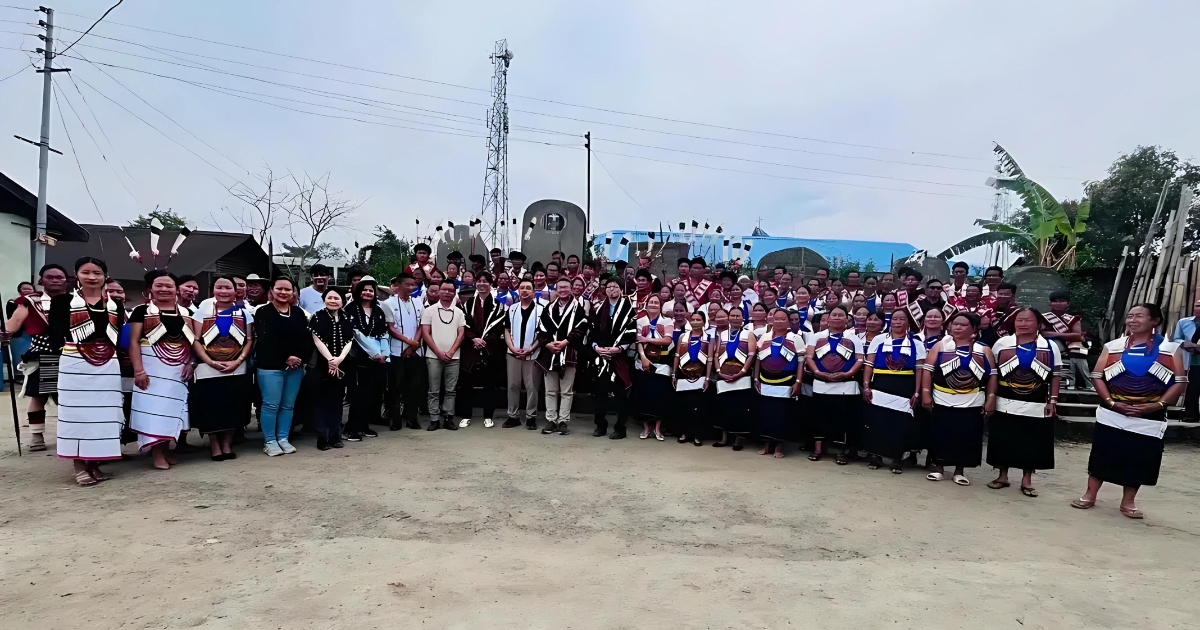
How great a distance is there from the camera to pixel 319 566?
346cm

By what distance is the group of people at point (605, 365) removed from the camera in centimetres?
497

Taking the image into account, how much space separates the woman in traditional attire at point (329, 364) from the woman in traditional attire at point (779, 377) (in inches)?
158

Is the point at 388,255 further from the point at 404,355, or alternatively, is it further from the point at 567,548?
the point at 567,548

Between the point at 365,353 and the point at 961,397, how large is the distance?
17.8 ft

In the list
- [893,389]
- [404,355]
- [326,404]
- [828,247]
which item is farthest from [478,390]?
[828,247]

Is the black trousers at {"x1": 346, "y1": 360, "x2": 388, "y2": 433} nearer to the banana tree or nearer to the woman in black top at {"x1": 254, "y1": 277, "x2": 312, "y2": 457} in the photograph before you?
the woman in black top at {"x1": 254, "y1": 277, "x2": 312, "y2": 457}

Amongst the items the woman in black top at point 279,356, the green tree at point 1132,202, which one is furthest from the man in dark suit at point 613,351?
the green tree at point 1132,202

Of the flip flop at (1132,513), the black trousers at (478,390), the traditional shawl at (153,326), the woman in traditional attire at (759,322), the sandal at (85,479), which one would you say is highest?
the woman in traditional attire at (759,322)

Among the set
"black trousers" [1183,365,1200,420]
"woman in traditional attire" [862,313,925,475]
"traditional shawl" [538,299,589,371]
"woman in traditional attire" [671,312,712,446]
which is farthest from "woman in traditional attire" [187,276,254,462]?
"black trousers" [1183,365,1200,420]

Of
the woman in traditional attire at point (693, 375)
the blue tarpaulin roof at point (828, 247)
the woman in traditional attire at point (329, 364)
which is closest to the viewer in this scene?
the woman in traditional attire at point (329, 364)

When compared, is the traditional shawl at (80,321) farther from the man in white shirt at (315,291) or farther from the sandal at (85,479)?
the man in white shirt at (315,291)

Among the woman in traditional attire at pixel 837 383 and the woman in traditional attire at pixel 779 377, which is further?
the woman in traditional attire at pixel 779 377

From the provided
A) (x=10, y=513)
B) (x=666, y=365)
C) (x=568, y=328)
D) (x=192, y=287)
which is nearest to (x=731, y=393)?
(x=666, y=365)

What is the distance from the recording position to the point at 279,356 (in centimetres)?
590
